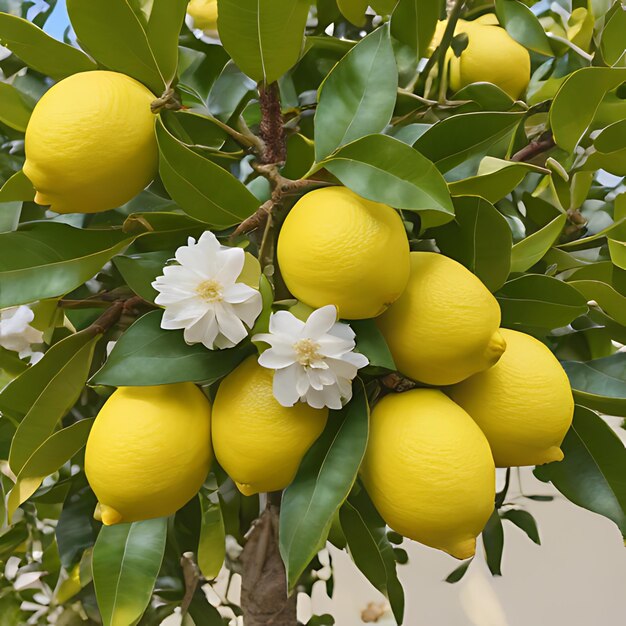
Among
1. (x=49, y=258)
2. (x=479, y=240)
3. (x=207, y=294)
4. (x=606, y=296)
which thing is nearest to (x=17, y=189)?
(x=49, y=258)

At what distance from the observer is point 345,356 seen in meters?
0.30

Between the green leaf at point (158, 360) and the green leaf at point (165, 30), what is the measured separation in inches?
5.0

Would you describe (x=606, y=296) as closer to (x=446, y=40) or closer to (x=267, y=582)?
(x=446, y=40)

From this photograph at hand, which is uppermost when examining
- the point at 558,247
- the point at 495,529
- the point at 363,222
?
the point at 363,222

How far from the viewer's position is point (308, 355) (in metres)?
0.30

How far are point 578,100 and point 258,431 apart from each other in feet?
0.86

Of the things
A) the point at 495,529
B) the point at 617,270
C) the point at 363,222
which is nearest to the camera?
the point at 363,222

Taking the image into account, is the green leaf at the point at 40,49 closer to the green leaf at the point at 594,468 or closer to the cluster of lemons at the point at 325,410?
the cluster of lemons at the point at 325,410

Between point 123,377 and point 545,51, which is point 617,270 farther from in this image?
point 123,377

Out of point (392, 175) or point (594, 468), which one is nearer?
point (392, 175)

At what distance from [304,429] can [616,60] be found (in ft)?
1.07

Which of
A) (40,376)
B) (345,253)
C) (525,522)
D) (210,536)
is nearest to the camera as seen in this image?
(345,253)

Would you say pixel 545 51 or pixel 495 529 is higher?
pixel 545 51

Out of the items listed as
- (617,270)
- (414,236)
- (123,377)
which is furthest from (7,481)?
(617,270)
